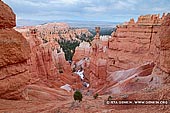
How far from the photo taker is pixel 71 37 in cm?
10512

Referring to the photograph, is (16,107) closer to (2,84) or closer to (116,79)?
(2,84)

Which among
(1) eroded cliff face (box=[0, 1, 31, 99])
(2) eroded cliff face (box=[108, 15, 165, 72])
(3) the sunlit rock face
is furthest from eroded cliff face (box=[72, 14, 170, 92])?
(1) eroded cliff face (box=[0, 1, 31, 99])

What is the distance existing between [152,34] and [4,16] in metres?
29.1

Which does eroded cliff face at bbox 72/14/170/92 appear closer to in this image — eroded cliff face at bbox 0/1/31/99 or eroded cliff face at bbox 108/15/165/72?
eroded cliff face at bbox 108/15/165/72

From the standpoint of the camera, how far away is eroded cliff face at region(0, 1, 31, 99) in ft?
33.1

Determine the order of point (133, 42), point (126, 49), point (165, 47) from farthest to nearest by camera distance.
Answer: point (126, 49) < point (133, 42) < point (165, 47)

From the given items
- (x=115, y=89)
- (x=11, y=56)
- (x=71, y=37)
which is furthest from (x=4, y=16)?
(x=71, y=37)

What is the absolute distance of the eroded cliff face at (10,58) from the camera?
10086 mm

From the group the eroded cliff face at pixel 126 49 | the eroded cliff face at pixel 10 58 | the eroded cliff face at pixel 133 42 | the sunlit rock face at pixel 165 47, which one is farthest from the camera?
the eroded cliff face at pixel 133 42

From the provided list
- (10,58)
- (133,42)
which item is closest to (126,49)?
(133,42)

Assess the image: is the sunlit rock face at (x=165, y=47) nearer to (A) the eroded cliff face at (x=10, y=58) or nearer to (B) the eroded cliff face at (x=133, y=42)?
(A) the eroded cliff face at (x=10, y=58)

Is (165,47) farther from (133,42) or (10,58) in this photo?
(133,42)

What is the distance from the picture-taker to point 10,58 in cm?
1043

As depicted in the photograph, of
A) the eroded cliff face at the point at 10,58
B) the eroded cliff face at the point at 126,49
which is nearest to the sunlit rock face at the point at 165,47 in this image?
the eroded cliff face at the point at 10,58
